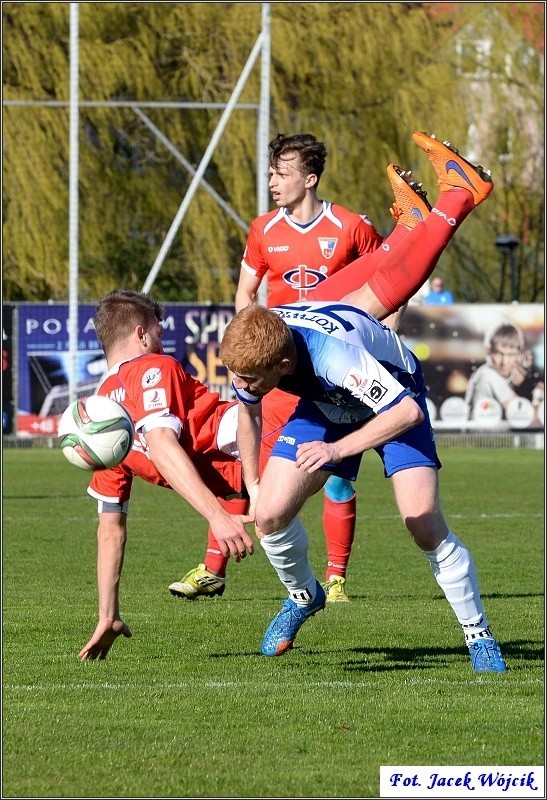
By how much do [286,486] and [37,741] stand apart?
1.70 m

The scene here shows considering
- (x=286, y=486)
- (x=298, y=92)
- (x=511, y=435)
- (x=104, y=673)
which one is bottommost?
(x=511, y=435)

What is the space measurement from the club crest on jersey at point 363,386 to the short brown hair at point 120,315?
150 centimetres

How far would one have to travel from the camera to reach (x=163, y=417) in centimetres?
647

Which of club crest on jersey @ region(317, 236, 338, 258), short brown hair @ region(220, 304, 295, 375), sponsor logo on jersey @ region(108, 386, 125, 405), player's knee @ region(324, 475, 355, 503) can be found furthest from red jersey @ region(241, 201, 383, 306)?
short brown hair @ region(220, 304, 295, 375)

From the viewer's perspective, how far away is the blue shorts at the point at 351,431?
6.26 metres

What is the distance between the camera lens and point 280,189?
28.9 feet

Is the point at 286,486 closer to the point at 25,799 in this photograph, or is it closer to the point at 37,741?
the point at 37,741

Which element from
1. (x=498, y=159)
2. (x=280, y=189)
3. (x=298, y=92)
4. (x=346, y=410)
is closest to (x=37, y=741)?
(x=346, y=410)

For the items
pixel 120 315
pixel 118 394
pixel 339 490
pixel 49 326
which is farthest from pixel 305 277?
pixel 49 326

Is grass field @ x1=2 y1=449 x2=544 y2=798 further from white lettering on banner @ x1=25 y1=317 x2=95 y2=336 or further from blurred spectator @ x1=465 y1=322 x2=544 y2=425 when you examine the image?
white lettering on banner @ x1=25 y1=317 x2=95 y2=336

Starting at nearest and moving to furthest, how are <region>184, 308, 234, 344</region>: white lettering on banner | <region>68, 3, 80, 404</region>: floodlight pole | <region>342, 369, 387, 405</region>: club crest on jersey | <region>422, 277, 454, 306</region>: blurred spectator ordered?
<region>342, 369, 387, 405</region>: club crest on jersey, <region>184, 308, 234, 344</region>: white lettering on banner, <region>68, 3, 80, 404</region>: floodlight pole, <region>422, 277, 454, 306</region>: blurred spectator

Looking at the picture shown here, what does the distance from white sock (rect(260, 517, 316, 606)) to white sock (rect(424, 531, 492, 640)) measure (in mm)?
607

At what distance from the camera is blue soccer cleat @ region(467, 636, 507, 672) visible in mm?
6289

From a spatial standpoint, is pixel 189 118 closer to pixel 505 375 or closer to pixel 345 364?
pixel 505 375
